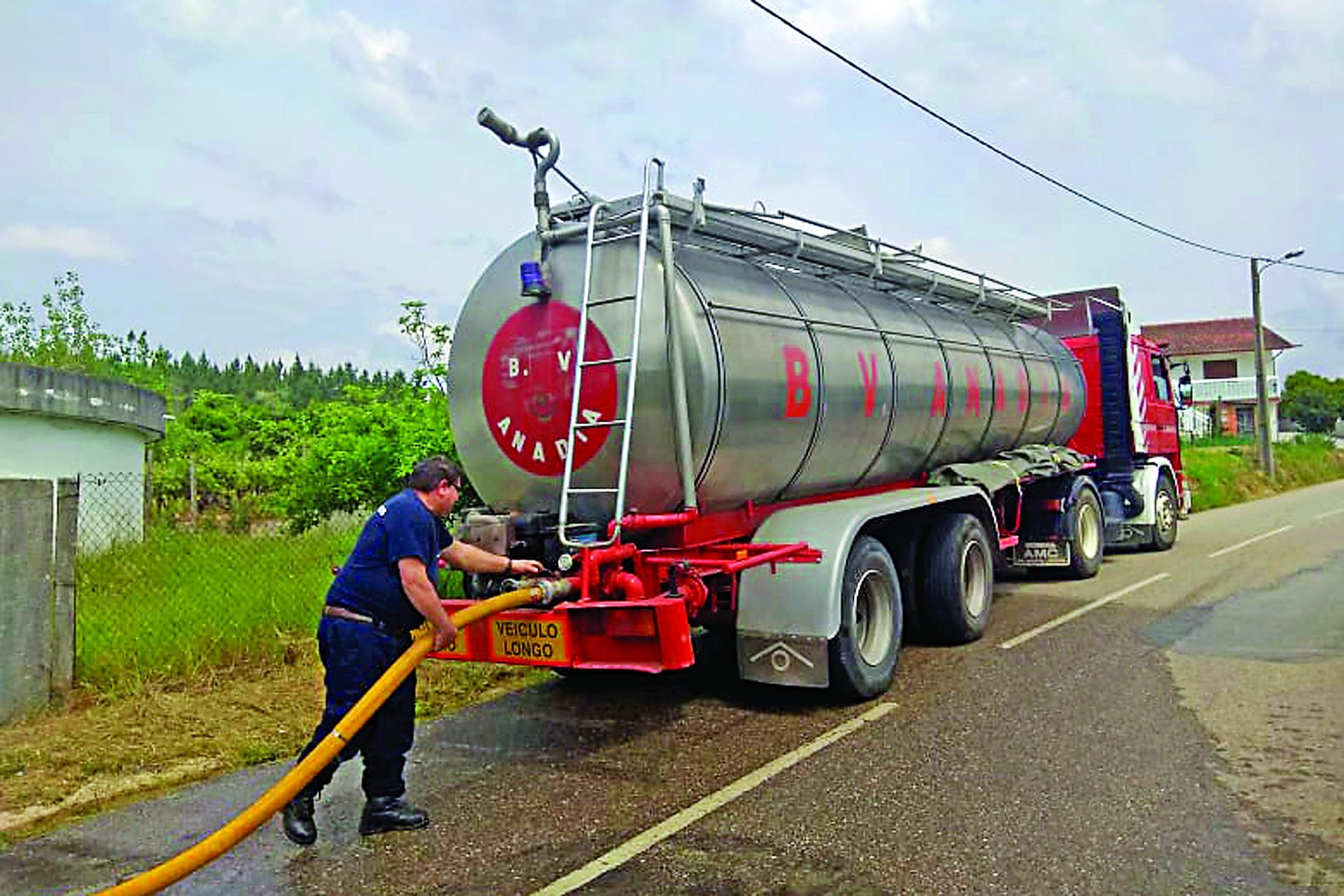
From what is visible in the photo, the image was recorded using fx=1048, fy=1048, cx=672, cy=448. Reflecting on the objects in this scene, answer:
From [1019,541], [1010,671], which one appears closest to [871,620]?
[1010,671]

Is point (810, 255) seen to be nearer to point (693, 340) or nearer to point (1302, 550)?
point (693, 340)

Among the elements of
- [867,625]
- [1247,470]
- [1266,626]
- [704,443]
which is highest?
[1247,470]

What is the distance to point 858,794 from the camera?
4781mm

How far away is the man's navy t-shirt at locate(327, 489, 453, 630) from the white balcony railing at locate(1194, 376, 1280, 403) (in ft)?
192

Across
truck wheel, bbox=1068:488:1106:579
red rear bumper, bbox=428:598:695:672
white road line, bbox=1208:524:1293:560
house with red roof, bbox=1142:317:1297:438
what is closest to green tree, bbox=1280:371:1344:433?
house with red roof, bbox=1142:317:1297:438

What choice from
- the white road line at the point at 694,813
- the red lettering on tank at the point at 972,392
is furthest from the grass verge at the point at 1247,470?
the white road line at the point at 694,813

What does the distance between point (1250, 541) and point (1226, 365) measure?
49852 mm

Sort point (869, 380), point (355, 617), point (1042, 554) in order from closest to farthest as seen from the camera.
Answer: point (355, 617), point (869, 380), point (1042, 554)

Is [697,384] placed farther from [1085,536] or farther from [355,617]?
[1085,536]

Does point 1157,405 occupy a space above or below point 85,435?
above

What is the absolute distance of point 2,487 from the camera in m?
6.14

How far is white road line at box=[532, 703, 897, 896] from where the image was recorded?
3939 mm

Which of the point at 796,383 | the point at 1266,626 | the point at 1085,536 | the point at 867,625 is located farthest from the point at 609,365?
the point at 1085,536

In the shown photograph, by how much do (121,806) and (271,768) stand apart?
0.73 m
